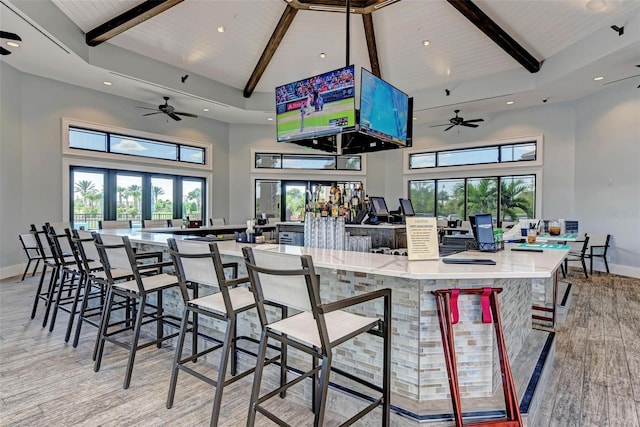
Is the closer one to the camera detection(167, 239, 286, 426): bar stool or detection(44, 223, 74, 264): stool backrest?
detection(167, 239, 286, 426): bar stool

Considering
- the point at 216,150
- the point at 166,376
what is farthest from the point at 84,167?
the point at 166,376

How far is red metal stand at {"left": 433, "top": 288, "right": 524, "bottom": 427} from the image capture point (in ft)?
5.94

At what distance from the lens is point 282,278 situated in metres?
1.62

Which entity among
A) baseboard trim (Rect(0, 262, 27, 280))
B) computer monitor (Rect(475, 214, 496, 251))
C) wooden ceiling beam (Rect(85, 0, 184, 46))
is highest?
wooden ceiling beam (Rect(85, 0, 184, 46))

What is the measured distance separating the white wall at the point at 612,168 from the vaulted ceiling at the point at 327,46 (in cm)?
44

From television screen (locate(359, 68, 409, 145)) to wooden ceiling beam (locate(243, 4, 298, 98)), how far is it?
3738 millimetres

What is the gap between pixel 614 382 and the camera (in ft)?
8.82

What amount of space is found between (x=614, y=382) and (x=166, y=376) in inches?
137

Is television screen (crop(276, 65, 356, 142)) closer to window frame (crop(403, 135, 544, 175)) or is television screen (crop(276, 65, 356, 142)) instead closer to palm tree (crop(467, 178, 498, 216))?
window frame (crop(403, 135, 544, 175))

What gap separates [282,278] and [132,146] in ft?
27.4

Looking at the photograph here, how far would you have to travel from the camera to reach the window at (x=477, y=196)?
29.4 ft

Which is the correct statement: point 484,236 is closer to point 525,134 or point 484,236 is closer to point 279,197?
point 525,134

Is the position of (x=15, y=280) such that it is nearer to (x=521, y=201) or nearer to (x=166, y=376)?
(x=166, y=376)

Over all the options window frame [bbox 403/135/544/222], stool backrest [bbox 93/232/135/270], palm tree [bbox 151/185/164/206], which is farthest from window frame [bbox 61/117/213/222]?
window frame [bbox 403/135/544/222]
